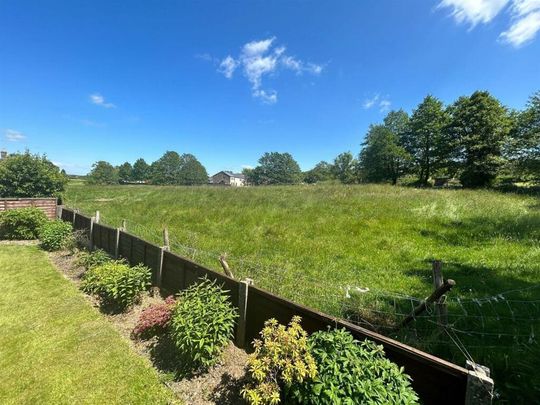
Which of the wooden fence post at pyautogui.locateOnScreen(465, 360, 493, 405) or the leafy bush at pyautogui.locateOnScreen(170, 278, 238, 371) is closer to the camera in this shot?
the wooden fence post at pyautogui.locateOnScreen(465, 360, 493, 405)

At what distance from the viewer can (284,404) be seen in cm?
308

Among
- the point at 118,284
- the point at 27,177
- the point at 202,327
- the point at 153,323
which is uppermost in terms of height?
the point at 27,177

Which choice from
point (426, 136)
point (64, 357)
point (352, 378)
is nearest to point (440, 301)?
point (352, 378)

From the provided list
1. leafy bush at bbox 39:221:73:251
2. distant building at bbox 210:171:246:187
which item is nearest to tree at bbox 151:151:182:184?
distant building at bbox 210:171:246:187

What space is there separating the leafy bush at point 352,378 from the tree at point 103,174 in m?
85.2

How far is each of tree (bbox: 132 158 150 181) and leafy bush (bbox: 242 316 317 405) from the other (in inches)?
4258

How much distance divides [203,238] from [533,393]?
9412mm

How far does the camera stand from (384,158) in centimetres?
4128

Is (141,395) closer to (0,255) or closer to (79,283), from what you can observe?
(79,283)

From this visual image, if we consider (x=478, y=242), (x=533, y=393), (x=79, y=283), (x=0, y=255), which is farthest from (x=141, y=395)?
(x=0, y=255)

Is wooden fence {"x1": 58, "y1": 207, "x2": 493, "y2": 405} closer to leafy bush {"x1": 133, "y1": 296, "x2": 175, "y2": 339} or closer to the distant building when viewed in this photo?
leafy bush {"x1": 133, "y1": 296, "x2": 175, "y2": 339}

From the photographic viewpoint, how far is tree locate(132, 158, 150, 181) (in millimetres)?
101500

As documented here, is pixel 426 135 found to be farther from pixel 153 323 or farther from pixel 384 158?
pixel 153 323

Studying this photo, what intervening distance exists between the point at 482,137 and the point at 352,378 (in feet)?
115
